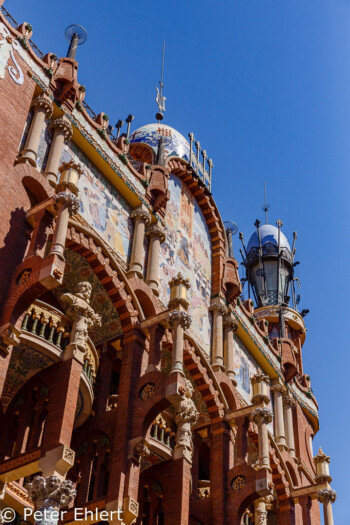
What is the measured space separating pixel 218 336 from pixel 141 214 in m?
4.48

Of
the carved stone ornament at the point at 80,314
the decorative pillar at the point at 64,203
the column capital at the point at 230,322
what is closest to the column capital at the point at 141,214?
the decorative pillar at the point at 64,203

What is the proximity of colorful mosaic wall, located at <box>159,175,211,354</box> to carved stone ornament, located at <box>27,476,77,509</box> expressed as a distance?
8271 mm

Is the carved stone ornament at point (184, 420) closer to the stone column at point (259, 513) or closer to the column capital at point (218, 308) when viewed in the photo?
the stone column at point (259, 513)

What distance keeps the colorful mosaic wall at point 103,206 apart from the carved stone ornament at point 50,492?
7.53m

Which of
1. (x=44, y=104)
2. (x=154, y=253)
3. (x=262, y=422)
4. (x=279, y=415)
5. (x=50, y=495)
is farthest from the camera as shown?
(x=279, y=415)

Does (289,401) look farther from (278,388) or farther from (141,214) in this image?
(141,214)

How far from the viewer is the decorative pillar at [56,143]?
18603mm

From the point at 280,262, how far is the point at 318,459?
18.3 meters

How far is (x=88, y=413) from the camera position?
59.0 ft

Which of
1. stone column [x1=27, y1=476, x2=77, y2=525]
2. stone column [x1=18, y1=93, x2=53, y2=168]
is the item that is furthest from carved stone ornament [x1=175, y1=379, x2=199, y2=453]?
stone column [x1=18, y1=93, x2=53, y2=168]

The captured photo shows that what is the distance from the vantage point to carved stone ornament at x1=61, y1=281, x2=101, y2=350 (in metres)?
16.3

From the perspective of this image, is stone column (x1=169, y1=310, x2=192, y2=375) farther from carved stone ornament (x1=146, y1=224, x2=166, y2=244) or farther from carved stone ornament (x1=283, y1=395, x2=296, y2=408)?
carved stone ornament (x1=283, y1=395, x2=296, y2=408)

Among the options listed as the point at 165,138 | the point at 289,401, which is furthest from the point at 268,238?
the point at 289,401

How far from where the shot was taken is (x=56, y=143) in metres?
19.5
